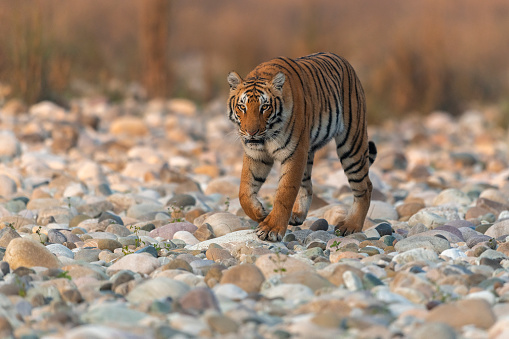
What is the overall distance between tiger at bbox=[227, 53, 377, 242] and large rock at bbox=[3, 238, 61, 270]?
152cm

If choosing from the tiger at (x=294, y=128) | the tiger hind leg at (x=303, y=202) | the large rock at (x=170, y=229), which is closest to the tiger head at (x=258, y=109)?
the tiger at (x=294, y=128)

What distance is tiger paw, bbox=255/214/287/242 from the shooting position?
5422 mm

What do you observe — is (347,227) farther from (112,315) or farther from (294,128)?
(112,315)

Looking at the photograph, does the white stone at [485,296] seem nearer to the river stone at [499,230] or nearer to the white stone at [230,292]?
the white stone at [230,292]

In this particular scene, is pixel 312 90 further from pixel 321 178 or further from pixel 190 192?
pixel 321 178

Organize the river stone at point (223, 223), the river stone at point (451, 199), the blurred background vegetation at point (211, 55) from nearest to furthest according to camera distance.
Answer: the river stone at point (223, 223) → the river stone at point (451, 199) → the blurred background vegetation at point (211, 55)

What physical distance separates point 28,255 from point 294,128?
6.98 ft

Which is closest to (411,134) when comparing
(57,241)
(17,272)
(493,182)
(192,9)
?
(493,182)

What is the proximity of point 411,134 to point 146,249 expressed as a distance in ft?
35.5

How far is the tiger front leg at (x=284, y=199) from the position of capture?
546 centimetres

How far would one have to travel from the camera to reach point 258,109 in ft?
17.8

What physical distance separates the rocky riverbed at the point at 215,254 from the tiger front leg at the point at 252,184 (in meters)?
0.27

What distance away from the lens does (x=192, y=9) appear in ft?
94.3

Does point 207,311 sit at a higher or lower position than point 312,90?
lower
